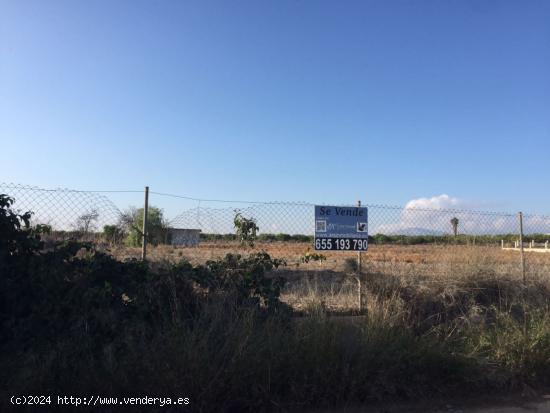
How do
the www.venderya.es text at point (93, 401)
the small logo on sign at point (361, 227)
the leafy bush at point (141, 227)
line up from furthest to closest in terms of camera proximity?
the small logo on sign at point (361, 227), the leafy bush at point (141, 227), the www.venderya.es text at point (93, 401)

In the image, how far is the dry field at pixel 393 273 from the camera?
23.2 ft

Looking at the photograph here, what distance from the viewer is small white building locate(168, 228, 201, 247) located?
7.21m

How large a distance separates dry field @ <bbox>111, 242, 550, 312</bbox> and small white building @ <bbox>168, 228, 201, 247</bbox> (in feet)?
0.46

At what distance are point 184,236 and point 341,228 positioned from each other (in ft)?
8.64

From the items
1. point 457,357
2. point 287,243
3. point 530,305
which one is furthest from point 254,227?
point 530,305

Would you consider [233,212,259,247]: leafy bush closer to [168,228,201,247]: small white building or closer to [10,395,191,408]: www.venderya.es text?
[168,228,201,247]: small white building

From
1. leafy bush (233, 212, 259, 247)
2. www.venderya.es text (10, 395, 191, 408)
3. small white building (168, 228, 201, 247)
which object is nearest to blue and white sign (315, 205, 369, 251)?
leafy bush (233, 212, 259, 247)

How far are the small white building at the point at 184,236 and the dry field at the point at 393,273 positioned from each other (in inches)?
5.5

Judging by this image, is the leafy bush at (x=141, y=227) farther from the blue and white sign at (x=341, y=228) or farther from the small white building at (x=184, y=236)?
the blue and white sign at (x=341, y=228)

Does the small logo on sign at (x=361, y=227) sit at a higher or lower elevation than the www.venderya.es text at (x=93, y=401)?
higher

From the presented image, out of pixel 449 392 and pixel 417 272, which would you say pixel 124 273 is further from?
pixel 417 272

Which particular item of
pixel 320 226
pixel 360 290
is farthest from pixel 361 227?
pixel 360 290

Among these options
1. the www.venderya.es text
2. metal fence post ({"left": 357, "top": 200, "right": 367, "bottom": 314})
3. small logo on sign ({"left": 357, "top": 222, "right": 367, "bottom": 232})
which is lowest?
the www.venderya.es text

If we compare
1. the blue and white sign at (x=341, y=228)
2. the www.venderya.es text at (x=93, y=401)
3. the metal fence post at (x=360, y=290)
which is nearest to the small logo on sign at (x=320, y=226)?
the blue and white sign at (x=341, y=228)
